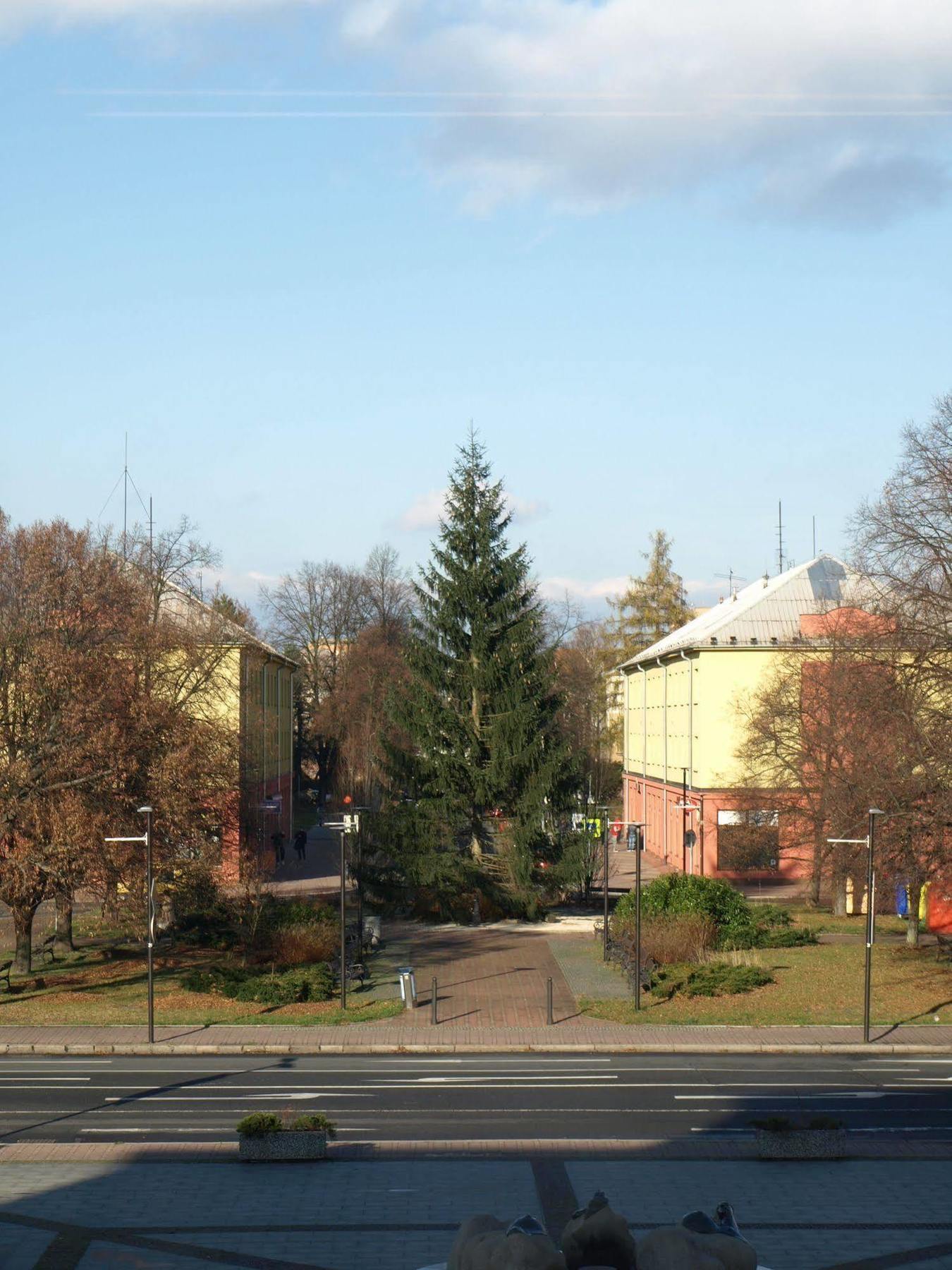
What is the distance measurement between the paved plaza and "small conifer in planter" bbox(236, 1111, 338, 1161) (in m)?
0.19

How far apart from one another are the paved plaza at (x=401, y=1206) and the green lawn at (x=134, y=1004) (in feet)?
42.5

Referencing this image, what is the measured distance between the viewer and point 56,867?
31719mm

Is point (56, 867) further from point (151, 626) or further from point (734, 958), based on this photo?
point (734, 958)

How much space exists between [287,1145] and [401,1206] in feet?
9.02

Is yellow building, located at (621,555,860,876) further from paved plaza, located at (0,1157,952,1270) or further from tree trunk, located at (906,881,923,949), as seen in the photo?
paved plaza, located at (0,1157,952,1270)

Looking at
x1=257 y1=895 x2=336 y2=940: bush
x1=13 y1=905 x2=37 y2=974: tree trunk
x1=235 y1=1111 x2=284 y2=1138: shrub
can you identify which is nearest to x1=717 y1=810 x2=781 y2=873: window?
x1=257 y1=895 x2=336 y2=940: bush

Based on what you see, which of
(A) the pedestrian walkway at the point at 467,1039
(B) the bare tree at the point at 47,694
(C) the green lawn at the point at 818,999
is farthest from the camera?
(B) the bare tree at the point at 47,694

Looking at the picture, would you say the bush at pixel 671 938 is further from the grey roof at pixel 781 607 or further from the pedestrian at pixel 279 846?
the pedestrian at pixel 279 846

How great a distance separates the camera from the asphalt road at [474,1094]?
19.8 m

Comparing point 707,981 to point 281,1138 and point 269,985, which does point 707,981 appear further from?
point 281,1138

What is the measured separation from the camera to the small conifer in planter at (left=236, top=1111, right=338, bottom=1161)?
676 inches

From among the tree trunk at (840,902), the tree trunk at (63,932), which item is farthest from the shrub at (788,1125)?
the tree trunk at (840,902)

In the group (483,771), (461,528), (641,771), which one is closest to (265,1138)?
(483,771)

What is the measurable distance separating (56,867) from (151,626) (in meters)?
8.97
